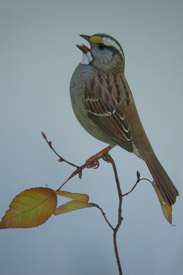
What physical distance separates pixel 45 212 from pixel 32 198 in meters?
0.05

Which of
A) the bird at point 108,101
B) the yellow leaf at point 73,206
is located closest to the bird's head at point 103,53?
the bird at point 108,101

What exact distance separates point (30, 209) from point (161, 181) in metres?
0.38

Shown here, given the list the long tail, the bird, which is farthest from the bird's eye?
the long tail

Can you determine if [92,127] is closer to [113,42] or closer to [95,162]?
[95,162]

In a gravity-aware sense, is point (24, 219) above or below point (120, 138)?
below

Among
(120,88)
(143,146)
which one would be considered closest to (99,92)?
(120,88)

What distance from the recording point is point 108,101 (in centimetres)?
69

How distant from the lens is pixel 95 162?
2.50ft

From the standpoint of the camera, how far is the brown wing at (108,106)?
68 centimetres

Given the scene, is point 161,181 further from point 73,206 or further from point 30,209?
point 30,209

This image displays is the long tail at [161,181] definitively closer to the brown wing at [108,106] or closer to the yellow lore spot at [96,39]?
the brown wing at [108,106]

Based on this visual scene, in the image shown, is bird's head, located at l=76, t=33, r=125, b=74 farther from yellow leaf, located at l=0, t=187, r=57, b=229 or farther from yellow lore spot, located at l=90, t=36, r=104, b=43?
yellow leaf, located at l=0, t=187, r=57, b=229

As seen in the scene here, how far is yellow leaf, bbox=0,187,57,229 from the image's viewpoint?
1.91 feet

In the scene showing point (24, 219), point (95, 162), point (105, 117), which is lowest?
point (24, 219)
